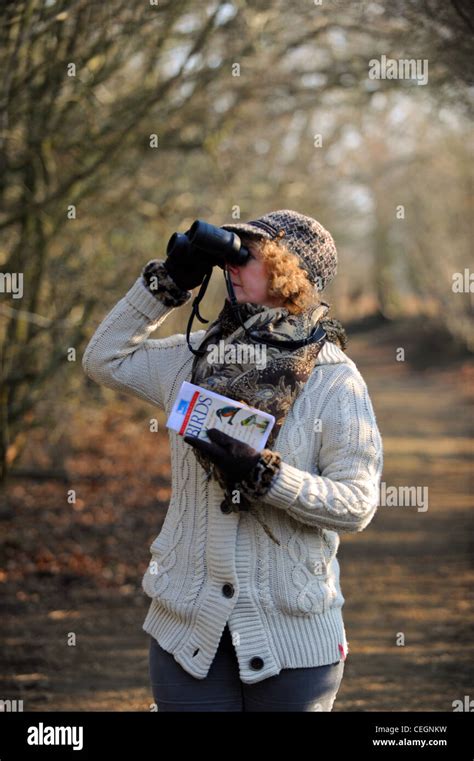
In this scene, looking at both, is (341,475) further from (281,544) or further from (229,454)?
(229,454)

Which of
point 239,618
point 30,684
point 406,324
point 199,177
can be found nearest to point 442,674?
point 30,684

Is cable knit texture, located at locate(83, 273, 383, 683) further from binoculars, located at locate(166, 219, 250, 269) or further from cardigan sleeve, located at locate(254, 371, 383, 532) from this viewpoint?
binoculars, located at locate(166, 219, 250, 269)

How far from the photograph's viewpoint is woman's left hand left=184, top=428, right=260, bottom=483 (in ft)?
9.00

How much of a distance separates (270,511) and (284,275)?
67 cm

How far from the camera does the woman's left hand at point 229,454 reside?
2.74 m

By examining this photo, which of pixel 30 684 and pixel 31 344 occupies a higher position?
pixel 31 344

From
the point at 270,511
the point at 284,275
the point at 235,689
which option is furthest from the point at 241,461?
the point at 235,689

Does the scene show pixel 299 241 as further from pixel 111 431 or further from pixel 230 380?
pixel 111 431

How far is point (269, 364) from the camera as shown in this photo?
9.61 ft


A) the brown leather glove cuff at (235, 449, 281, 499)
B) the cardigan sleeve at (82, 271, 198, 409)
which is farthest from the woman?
the cardigan sleeve at (82, 271, 198, 409)

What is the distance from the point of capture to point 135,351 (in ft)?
10.7

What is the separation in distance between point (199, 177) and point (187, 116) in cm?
226

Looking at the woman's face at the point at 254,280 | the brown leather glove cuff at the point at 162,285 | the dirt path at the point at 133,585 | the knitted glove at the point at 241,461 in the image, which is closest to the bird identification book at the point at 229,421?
the knitted glove at the point at 241,461

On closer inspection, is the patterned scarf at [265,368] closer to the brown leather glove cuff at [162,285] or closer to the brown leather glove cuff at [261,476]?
the brown leather glove cuff at [261,476]
